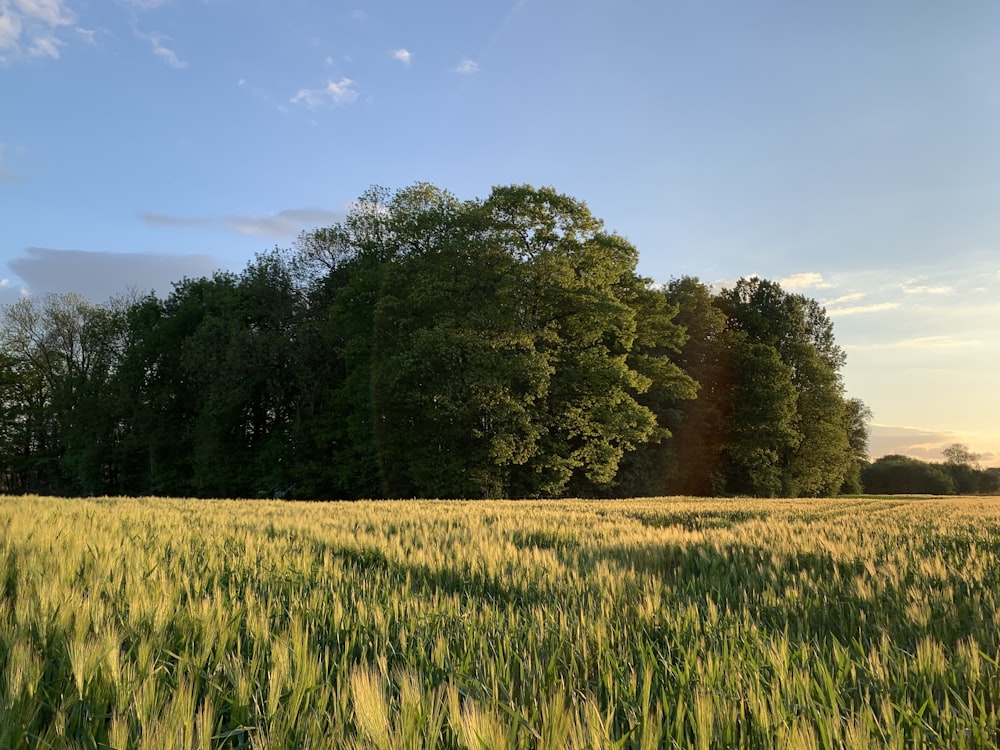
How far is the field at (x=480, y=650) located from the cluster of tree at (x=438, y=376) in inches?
879

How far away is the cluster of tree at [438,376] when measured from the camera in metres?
29.0

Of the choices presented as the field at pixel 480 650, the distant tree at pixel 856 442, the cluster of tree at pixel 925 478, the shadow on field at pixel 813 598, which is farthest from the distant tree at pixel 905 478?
the field at pixel 480 650

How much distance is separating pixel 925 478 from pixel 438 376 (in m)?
66.8

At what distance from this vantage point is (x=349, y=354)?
104ft

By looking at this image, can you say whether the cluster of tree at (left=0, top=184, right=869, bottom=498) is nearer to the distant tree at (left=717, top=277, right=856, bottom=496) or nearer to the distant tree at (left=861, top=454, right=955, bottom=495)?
the distant tree at (left=717, top=277, right=856, bottom=496)

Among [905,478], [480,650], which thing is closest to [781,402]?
[480,650]

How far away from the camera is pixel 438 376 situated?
93.0 ft

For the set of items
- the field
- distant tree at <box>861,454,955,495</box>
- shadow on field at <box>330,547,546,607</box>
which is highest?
the field

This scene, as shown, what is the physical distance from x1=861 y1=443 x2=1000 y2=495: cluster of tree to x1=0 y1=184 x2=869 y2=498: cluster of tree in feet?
76.4

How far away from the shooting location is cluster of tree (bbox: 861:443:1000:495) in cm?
6900

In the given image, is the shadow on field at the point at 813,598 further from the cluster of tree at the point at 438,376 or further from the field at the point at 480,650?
the cluster of tree at the point at 438,376

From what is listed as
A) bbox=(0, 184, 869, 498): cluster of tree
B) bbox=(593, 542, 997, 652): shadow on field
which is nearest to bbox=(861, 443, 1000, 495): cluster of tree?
bbox=(0, 184, 869, 498): cluster of tree

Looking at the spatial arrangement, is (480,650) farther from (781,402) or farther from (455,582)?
(781,402)

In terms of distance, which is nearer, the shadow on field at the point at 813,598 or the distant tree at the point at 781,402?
the shadow on field at the point at 813,598
